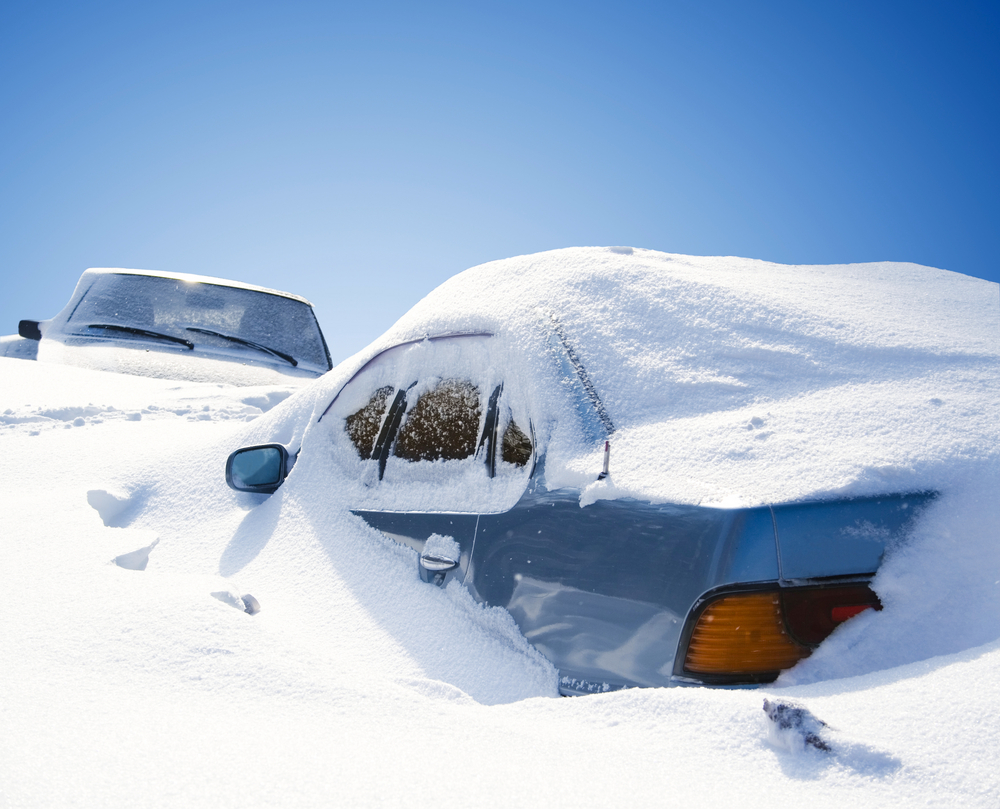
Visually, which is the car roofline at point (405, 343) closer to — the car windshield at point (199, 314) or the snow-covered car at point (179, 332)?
the snow-covered car at point (179, 332)

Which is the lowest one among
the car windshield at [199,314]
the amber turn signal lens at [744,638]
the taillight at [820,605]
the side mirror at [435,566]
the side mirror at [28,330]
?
the side mirror at [28,330]

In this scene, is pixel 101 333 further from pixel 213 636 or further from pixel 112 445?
pixel 213 636

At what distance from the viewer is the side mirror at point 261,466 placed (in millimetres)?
2625

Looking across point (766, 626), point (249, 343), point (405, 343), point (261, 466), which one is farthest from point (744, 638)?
point (249, 343)

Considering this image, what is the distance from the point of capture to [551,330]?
78.7 inches

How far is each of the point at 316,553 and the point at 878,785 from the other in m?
1.74

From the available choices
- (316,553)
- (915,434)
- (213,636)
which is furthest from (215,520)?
(915,434)

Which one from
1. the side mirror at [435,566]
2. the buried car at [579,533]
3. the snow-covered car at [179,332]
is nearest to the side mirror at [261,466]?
the buried car at [579,533]

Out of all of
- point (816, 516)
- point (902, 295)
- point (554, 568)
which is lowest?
point (554, 568)

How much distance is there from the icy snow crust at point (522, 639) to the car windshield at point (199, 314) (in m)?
3.35

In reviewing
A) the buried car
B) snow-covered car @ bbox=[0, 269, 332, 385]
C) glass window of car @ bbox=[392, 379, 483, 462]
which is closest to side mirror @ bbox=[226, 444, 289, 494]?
the buried car

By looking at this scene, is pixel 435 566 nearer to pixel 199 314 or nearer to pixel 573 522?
pixel 573 522

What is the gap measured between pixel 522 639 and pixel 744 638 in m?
0.53

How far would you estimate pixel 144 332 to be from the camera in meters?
5.79
